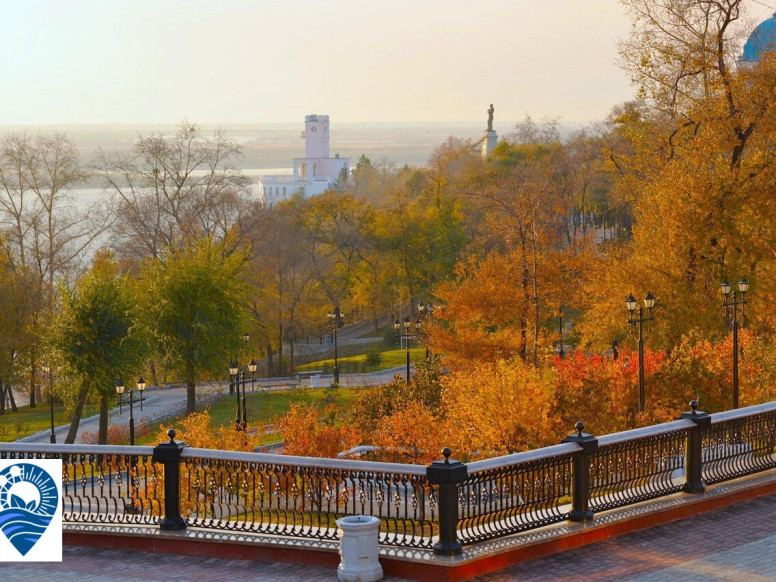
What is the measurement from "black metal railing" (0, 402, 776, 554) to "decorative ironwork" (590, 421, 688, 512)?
1 cm

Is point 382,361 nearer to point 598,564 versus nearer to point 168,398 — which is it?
point 168,398

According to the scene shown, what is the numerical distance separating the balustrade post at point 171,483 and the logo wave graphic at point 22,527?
1.37 metres

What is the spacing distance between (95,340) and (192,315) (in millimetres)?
5340

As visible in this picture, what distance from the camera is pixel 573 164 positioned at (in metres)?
86.3

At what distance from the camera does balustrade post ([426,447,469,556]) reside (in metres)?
10.6

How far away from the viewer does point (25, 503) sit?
12.3 metres

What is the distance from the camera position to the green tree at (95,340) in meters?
43.7

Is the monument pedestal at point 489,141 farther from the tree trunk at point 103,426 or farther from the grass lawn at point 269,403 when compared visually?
the tree trunk at point 103,426

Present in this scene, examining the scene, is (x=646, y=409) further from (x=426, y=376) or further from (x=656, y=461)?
(x=426, y=376)

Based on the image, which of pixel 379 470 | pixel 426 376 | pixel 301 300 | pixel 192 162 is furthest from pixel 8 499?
pixel 192 162

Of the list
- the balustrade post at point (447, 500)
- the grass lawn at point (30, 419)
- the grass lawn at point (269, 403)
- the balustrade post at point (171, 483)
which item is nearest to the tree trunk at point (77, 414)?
the grass lawn at point (30, 419)

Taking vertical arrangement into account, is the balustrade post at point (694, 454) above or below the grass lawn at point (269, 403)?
above

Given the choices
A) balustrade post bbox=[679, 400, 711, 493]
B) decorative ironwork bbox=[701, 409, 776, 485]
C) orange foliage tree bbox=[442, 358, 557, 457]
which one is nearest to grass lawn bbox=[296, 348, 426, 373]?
orange foliage tree bbox=[442, 358, 557, 457]

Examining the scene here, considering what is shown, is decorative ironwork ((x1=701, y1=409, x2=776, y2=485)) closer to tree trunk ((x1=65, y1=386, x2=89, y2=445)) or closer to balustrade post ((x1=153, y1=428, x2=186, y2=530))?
balustrade post ((x1=153, y1=428, x2=186, y2=530))
